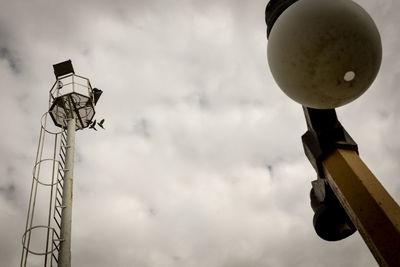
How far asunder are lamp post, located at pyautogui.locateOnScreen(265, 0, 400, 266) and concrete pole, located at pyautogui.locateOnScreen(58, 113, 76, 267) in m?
6.29

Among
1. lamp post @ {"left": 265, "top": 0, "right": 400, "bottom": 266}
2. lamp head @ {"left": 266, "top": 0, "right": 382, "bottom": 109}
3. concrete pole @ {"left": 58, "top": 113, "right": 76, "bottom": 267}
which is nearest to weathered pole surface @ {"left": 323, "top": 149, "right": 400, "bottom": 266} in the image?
lamp post @ {"left": 265, "top": 0, "right": 400, "bottom": 266}

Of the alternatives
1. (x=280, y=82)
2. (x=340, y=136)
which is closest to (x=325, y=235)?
(x=340, y=136)

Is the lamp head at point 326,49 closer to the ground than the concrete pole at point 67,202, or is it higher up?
closer to the ground

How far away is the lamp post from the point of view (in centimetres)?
198

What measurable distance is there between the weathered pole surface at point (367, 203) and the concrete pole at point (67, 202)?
624 centimetres

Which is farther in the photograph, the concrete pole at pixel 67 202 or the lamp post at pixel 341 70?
the concrete pole at pixel 67 202

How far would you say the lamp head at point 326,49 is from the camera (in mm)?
1976

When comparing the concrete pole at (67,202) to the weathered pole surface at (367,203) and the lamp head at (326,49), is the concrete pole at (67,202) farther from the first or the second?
the lamp head at (326,49)

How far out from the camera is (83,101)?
9.89 meters

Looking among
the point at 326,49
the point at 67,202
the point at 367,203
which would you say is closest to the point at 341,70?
the point at 326,49

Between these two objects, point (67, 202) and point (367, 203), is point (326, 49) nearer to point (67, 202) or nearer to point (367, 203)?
point (367, 203)

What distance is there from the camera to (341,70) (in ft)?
6.65

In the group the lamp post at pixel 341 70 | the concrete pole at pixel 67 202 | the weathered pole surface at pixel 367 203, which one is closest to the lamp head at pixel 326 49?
the lamp post at pixel 341 70

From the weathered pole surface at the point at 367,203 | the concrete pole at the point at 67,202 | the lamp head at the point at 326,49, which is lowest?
the weathered pole surface at the point at 367,203
